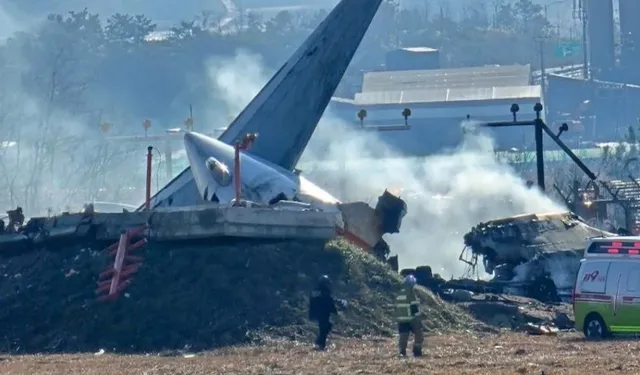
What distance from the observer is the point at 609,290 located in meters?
31.6

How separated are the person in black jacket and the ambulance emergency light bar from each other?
5201mm

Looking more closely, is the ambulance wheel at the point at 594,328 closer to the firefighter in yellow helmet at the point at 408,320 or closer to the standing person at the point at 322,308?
the firefighter in yellow helmet at the point at 408,320

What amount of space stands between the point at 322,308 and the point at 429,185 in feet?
150

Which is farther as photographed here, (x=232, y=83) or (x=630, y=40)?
(x=630, y=40)

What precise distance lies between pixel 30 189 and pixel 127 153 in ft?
42.0

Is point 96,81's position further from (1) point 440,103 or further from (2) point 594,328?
(2) point 594,328

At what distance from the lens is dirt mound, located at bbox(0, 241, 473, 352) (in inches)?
1247

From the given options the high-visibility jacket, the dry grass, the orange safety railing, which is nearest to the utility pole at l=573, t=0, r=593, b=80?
the orange safety railing

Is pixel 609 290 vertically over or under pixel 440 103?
under

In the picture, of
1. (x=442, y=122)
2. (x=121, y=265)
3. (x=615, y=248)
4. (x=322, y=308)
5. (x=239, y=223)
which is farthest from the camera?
(x=442, y=122)

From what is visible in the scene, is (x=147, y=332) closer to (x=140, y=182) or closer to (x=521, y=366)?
(x=521, y=366)

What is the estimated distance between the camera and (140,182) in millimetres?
96875

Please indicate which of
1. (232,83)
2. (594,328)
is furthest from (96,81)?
(594,328)

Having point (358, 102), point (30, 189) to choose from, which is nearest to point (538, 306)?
point (30, 189)
